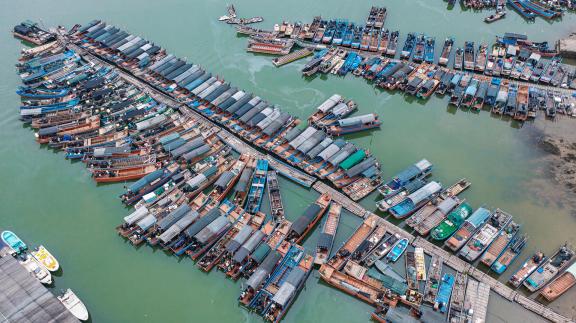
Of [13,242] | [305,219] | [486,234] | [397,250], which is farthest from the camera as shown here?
[305,219]

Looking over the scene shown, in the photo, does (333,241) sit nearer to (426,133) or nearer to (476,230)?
(476,230)

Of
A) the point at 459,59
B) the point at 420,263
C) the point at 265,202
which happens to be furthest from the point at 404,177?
the point at 459,59

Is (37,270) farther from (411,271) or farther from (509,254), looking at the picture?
(509,254)

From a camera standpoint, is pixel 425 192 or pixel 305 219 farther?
pixel 425 192

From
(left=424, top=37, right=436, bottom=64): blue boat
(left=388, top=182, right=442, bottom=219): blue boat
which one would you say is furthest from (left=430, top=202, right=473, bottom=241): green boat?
(left=424, top=37, right=436, bottom=64): blue boat

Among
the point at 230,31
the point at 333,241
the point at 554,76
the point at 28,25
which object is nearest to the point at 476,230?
the point at 333,241

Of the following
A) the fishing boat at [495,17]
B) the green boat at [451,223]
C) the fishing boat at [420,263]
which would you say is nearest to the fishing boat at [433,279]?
the fishing boat at [420,263]
